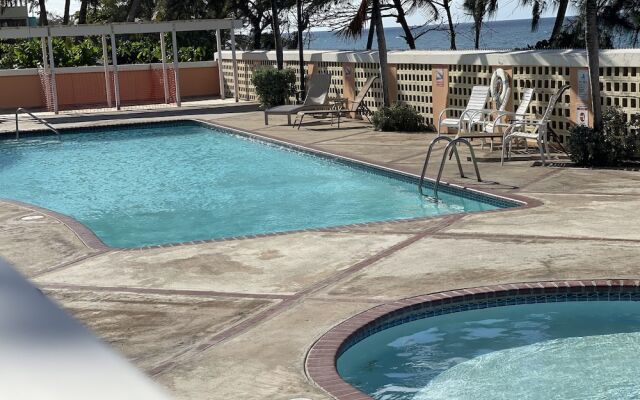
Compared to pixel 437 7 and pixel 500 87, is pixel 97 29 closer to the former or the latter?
pixel 500 87

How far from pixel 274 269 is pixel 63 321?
6610 mm

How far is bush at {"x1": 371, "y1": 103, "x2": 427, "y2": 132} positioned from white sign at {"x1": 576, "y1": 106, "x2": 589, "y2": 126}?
14.1ft

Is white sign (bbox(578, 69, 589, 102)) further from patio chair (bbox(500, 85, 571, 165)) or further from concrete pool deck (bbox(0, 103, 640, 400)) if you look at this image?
concrete pool deck (bbox(0, 103, 640, 400))

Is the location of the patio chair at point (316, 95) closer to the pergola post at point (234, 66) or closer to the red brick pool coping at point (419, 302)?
the pergola post at point (234, 66)

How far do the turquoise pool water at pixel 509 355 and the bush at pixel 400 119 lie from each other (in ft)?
34.1

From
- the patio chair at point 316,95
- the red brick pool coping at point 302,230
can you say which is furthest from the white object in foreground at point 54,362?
the patio chair at point 316,95

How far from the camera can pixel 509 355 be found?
557cm

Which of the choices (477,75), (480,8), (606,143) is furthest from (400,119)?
(480,8)

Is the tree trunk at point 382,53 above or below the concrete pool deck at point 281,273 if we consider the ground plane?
above

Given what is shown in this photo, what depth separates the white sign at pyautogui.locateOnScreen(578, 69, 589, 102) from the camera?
40.3 ft

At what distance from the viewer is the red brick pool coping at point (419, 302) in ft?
16.6

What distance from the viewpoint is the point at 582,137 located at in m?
11.4

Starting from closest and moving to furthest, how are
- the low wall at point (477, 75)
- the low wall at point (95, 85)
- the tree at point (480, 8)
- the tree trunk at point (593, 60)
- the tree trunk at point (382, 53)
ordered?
the tree trunk at point (593, 60)
the low wall at point (477, 75)
the tree trunk at point (382, 53)
the tree at point (480, 8)
the low wall at point (95, 85)

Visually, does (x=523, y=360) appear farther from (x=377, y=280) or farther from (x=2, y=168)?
(x=2, y=168)
